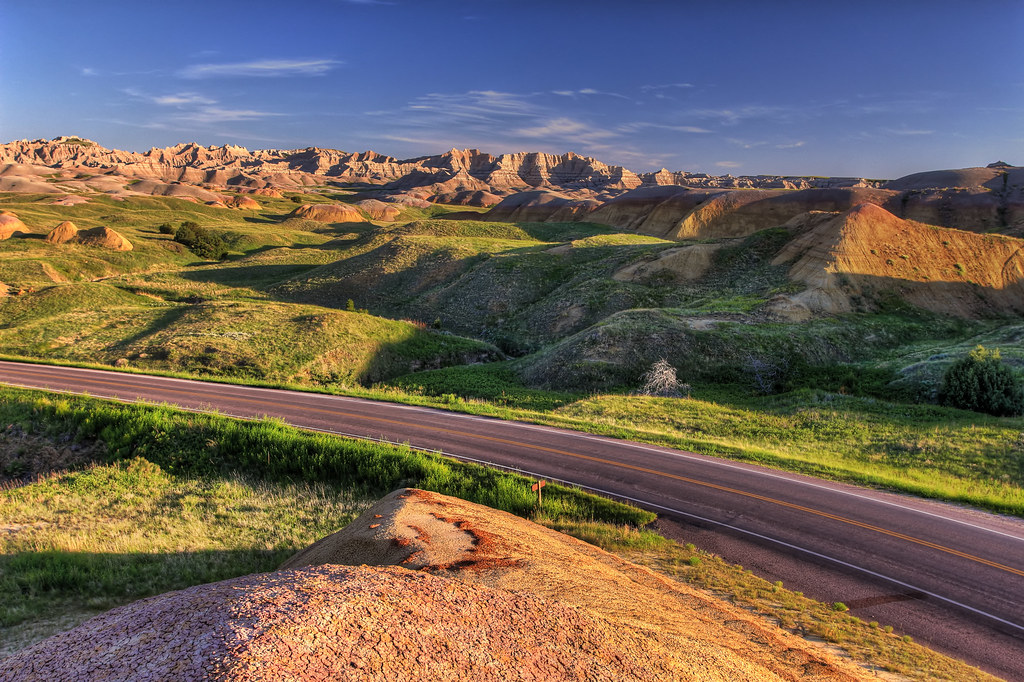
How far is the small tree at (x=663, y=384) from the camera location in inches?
1169

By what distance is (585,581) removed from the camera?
750 cm

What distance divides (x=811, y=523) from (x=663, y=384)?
56.4 feet

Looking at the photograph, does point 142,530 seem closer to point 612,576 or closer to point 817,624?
point 612,576

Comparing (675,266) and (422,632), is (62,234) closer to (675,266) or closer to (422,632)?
(675,266)

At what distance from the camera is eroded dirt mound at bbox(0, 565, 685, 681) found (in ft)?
12.4

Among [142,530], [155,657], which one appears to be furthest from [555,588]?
[142,530]

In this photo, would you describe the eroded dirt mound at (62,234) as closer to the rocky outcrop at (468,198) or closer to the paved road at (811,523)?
the paved road at (811,523)

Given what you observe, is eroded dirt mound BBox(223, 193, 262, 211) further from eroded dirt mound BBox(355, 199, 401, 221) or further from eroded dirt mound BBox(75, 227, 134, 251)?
eroded dirt mound BBox(75, 227, 134, 251)

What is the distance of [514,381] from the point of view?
33750mm

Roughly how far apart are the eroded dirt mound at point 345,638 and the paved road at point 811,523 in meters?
7.18

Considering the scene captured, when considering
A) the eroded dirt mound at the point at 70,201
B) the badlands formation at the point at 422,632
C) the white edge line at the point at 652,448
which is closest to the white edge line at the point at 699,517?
the badlands formation at the point at 422,632

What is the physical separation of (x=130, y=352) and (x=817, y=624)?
39.8 m

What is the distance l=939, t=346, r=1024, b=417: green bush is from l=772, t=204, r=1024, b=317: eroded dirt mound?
15.3 metres

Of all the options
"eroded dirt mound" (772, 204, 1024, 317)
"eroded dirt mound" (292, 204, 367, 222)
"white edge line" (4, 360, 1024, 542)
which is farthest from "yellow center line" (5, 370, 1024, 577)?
"eroded dirt mound" (292, 204, 367, 222)
